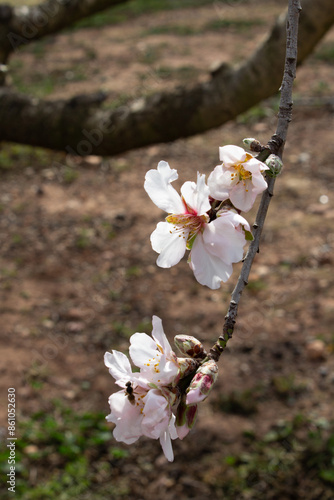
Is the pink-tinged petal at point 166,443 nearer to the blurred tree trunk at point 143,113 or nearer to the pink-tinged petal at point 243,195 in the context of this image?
the pink-tinged petal at point 243,195

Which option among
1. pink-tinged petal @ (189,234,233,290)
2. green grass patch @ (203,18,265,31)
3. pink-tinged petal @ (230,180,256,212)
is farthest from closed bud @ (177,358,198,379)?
green grass patch @ (203,18,265,31)

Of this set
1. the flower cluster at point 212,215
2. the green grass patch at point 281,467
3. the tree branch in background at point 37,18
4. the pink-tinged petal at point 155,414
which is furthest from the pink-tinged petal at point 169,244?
the tree branch in background at point 37,18

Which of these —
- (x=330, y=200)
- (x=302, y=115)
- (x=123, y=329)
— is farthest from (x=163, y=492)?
(x=302, y=115)

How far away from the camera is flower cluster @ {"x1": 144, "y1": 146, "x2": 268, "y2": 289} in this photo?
36.6 inches

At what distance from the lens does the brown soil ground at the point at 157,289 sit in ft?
10.9

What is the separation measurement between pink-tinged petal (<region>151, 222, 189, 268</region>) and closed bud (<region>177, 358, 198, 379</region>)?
15 centimetres

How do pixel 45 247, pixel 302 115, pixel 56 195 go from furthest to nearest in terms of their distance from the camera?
pixel 302 115 → pixel 56 195 → pixel 45 247

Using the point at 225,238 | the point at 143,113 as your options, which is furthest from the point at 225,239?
the point at 143,113

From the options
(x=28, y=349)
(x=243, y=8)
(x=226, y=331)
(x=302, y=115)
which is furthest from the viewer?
(x=243, y=8)

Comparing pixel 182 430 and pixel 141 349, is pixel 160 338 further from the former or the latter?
pixel 182 430

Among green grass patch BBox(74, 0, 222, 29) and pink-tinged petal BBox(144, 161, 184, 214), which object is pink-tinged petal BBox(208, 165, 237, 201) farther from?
green grass patch BBox(74, 0, 222, 29)

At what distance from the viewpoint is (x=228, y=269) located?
94 centimetres

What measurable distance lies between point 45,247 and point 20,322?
3.35ft

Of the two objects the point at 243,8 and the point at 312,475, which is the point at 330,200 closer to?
the point at 312,475
